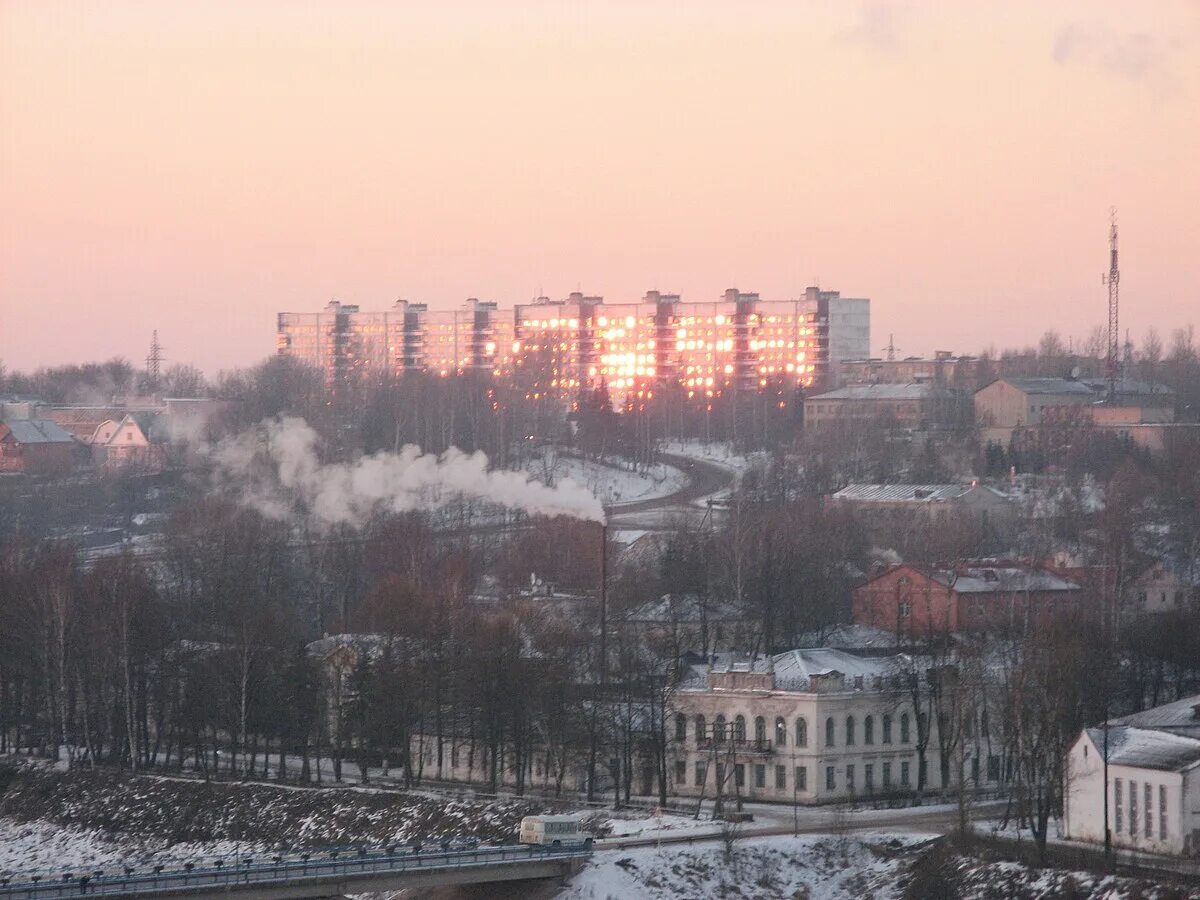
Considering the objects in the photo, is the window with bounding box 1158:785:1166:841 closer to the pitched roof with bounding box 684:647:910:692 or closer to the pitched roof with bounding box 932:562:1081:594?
the pitched roof with bounding box 684:647:910:692

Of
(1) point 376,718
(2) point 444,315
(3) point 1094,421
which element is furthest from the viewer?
(2) point 444,315

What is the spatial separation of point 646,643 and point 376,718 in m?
8.99

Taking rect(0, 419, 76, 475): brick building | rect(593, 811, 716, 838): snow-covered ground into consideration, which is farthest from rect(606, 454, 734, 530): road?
rect(593, 811, 716, 838): snow-covered ground

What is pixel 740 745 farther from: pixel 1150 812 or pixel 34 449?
pixel 34 449

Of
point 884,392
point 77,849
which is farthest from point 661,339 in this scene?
point 77,849

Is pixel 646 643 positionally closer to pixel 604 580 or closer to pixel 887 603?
pixel 604 580

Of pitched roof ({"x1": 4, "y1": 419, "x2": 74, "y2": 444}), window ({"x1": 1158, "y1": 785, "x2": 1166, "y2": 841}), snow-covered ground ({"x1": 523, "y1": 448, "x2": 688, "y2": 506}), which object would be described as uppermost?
pitched roof ({"x1": 4, "y1": 419, "x2": 74, "y2": 444})

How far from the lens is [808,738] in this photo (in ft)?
167

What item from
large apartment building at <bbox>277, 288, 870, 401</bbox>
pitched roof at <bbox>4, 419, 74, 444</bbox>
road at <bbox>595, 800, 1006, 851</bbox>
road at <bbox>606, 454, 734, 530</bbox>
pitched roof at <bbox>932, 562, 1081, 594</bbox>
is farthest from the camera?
large apartment building at <bbox>277, 288, 870, 401</bbox>

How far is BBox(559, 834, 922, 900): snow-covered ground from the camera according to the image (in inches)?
1671

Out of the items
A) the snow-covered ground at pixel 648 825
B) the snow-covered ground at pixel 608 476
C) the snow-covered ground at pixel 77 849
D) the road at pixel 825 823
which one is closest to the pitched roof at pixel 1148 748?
the road at pixel 825 823

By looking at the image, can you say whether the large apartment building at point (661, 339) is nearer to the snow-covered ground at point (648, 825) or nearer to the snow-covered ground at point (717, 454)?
the snow-covered ground at point (717, 454)

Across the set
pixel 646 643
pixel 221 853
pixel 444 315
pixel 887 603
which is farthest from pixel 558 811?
pixel 444 315

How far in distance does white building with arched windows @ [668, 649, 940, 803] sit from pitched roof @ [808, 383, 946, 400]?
246 feet
